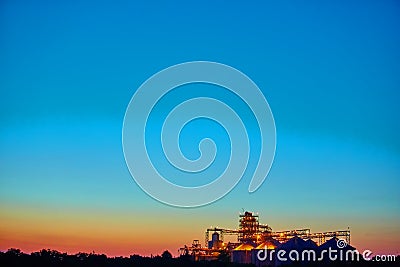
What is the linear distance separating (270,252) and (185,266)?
4726 millimetres

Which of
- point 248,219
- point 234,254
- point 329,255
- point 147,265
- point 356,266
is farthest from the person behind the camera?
point 248,219

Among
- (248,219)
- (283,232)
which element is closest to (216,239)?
(248,219)

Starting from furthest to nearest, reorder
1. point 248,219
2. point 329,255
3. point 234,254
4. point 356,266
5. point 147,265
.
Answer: point 248,219
point 234,254
point 147,265
point 329,255
point 356,266

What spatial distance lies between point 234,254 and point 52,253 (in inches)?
394

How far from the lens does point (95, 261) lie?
26.6 m

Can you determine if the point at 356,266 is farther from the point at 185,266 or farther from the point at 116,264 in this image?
the point at 116,264

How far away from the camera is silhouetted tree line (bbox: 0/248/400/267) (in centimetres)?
2258

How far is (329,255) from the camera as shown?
2488 centimetres

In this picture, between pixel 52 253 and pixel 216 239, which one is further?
pixel 216 239

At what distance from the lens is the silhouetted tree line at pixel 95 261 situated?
22578mm

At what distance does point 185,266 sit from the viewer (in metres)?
25.6

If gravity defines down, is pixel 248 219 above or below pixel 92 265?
above

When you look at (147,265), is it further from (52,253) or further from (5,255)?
(5,255)

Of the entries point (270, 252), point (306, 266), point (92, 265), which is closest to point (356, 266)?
point (306, 266)
